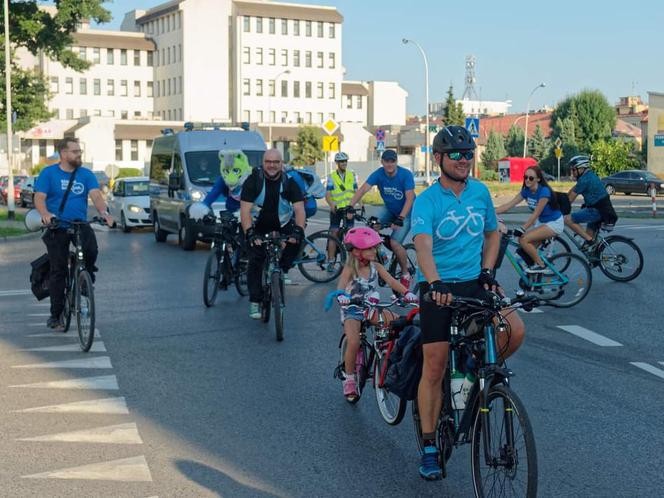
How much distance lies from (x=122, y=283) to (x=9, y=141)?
73.0ft

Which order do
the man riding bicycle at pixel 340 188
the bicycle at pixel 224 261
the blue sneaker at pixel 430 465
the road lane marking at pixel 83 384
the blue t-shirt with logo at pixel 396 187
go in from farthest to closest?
the man riding bicycle at pixel 340 188 < the blue t-shirt with logo at pixel 396 187 < the bicycle at pixel 224 261 < the road lane marking at pixel 83 384 < the blue sneaker at pixel 430 465

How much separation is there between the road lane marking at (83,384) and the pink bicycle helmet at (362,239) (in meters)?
2.11

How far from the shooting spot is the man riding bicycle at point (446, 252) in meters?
5.16

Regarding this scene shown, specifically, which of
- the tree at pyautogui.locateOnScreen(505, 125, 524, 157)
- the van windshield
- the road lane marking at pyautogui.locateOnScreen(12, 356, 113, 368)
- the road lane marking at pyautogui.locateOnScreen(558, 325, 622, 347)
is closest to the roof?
the tree at pyautogui.locateOnScreen(505, 125, 524, 157)

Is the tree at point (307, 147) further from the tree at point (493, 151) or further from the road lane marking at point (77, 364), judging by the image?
the road lane marking at point (77, 364)

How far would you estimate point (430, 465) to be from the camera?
17.3 feet

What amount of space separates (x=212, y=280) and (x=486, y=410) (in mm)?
8169

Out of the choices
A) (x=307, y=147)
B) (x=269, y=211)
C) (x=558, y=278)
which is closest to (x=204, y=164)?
(x=558, y=278)

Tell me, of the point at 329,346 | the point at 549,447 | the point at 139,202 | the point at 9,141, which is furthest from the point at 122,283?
the point at 9,141

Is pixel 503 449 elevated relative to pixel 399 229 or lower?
lower

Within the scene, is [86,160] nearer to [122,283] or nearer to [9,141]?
[9,141]

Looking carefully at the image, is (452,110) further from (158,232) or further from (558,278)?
(558,278)

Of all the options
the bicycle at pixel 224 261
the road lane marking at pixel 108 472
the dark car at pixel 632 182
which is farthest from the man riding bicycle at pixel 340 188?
the dark car at pixel 632 182

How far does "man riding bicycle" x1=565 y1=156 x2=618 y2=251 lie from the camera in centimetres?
1445
